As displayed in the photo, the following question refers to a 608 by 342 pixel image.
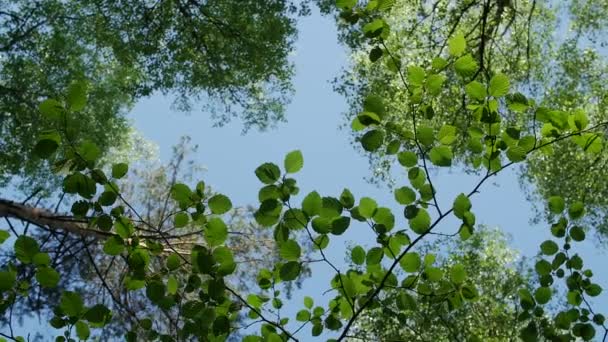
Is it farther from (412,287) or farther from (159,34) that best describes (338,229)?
(159,34)

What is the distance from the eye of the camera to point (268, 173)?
185 centimetres

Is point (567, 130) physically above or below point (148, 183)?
below

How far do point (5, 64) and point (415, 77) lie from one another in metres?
10.3

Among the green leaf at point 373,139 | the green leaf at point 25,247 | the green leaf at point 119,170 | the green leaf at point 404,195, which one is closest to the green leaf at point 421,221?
the green leaf at point 404,195

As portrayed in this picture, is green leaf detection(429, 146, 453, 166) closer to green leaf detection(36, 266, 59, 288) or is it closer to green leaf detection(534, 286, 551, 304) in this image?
green leaf detection(534, 286, 551, 304)

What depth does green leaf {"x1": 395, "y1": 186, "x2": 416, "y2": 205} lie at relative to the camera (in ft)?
6.48

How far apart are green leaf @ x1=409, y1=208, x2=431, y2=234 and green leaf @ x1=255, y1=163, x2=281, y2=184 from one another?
48cm

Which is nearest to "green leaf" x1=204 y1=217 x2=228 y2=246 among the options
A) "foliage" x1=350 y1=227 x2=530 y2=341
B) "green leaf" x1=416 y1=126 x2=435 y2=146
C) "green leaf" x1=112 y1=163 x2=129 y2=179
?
"green leaf" x1=112 y1=163 x2=129 y2=179

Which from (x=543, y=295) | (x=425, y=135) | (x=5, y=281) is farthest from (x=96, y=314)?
(x=543, y=295)

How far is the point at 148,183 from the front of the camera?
10.8 m

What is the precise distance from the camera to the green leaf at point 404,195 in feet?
6.48

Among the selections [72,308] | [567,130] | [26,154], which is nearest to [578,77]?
[26,154]

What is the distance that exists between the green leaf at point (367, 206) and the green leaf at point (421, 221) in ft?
0.52

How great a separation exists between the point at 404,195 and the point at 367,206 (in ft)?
0.49
